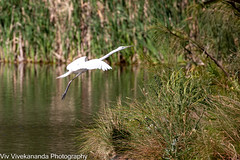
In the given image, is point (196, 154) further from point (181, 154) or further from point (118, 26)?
point (118, 26)

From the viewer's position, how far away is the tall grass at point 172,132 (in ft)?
16.3

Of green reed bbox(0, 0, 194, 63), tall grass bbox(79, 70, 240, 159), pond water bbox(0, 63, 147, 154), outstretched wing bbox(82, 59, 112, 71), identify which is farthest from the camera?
green reed bbox(0, 0, 194, 63)

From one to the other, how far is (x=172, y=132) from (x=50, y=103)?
5.16m

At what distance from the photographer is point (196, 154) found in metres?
4.99

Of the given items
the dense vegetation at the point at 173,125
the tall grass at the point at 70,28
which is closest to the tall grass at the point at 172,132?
the dense vegetation at the point at 173,125

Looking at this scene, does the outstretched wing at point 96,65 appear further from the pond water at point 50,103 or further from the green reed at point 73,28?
the green reed at point 73,28

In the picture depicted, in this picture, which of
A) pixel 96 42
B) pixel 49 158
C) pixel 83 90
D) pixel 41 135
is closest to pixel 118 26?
pixel 96 42

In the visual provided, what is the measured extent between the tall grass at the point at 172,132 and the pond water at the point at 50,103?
0.47 meters

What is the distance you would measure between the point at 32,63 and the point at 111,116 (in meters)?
13.7

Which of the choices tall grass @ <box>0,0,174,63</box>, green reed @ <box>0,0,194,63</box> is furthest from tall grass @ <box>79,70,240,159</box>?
tall grass @ <box>0,0,174,63</box>

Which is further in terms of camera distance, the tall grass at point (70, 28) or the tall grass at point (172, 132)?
the tall grass at point (70, 28)

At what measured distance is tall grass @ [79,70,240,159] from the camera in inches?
195

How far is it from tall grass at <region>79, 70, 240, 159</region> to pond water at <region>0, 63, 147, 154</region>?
47 cm

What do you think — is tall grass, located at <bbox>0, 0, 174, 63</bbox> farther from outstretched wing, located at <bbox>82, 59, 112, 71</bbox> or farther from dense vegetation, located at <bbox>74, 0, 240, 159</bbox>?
outstretched wing, located at <bbox>82, 59, 112, 71</bbox>
